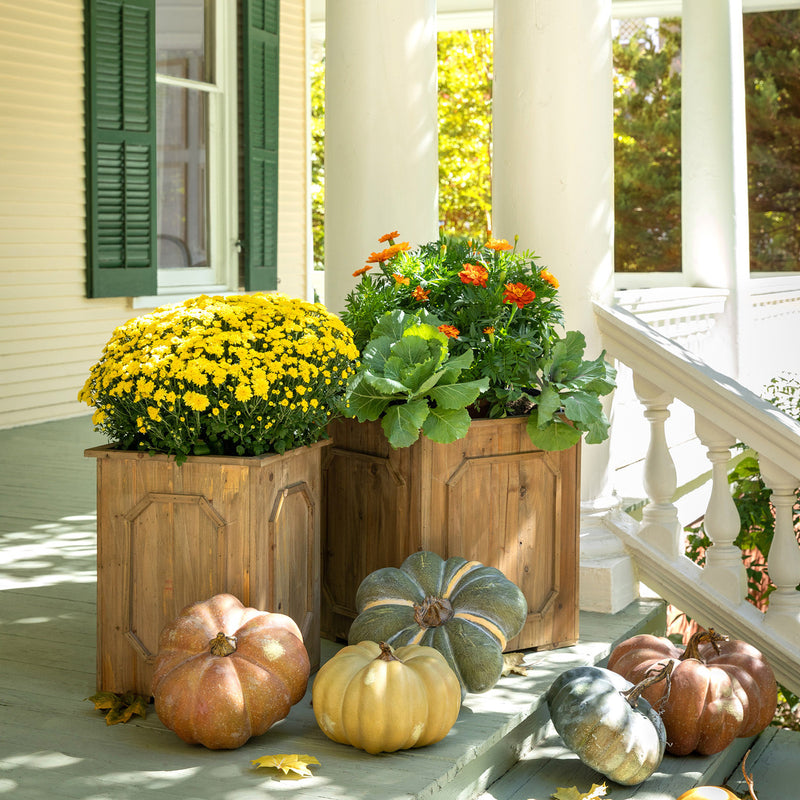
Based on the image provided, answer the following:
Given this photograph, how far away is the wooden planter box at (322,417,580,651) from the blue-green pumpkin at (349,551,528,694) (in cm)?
16

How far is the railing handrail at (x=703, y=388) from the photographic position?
349 cm

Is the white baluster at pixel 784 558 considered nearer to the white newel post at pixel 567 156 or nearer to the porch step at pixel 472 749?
the white newel post at pixel 567 156

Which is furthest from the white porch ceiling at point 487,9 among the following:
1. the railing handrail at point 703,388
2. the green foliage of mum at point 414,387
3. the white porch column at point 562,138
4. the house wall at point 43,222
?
the green foliage of mum at point 414,387

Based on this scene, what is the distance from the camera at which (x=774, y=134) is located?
61.2ft

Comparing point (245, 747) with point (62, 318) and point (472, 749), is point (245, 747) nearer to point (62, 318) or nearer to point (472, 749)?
point (472, 749)

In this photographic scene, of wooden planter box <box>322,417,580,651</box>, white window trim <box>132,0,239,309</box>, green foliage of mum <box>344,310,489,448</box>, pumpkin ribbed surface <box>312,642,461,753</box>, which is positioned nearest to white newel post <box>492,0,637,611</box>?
wooden planter box <box>322,417,580,651</box>

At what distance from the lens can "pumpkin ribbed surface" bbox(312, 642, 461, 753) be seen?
2.46 m

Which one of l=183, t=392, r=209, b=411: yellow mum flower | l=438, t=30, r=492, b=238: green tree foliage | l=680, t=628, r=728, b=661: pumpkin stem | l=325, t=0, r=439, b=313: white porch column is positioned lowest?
l=680, t=628, r=728, b=661: pumpkin stem

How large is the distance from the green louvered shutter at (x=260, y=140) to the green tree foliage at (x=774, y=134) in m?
12.1

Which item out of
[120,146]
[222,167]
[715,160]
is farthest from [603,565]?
[222,167]

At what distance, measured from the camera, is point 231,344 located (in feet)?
8.86

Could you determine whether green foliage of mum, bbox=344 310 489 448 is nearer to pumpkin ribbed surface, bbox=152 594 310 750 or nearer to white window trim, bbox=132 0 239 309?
pumpkin ribbed surface, bbox=152 594 310 750

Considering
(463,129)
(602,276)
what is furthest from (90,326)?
(463,129)

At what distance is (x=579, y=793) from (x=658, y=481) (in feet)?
4.61
